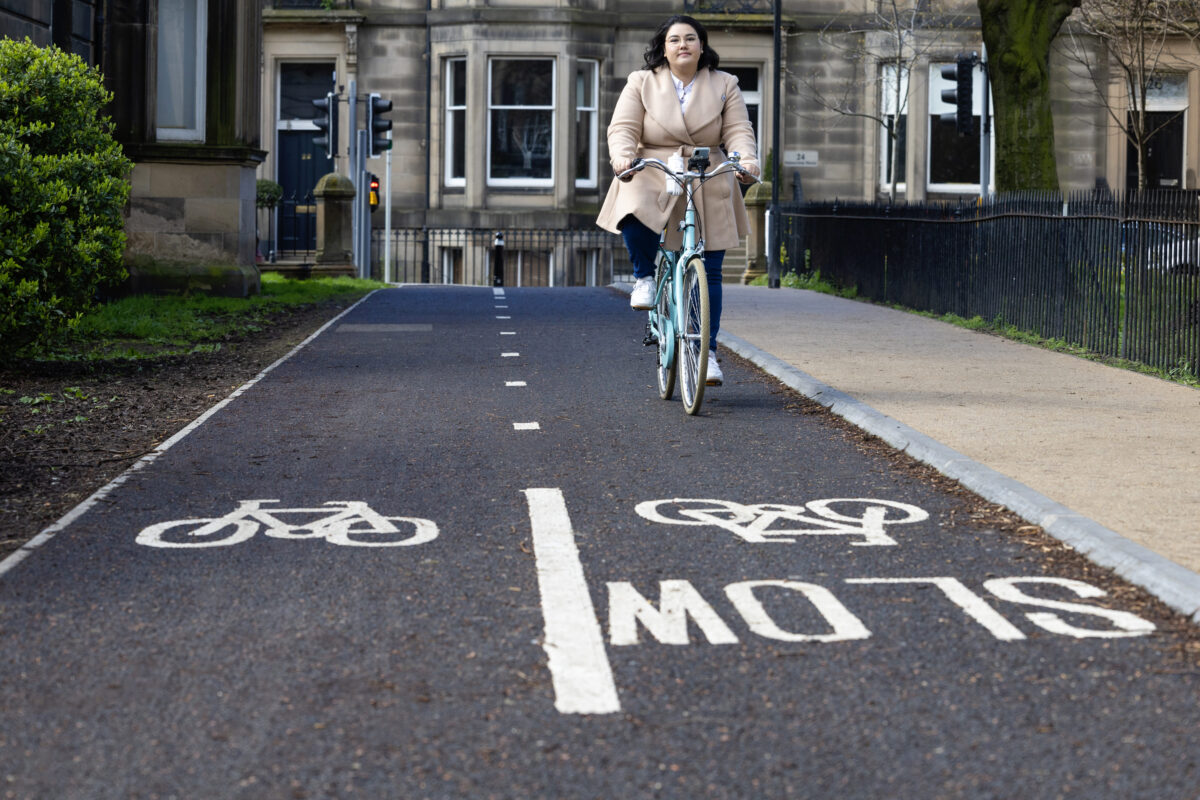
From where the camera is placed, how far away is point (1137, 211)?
1236 centimetres

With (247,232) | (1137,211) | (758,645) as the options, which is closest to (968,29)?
(247,232)

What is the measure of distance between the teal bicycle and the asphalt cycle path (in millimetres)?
1124

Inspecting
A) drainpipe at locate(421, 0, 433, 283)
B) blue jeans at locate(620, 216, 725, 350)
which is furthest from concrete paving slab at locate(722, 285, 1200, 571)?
drainpipe at locate(421, 0, 433, 283)

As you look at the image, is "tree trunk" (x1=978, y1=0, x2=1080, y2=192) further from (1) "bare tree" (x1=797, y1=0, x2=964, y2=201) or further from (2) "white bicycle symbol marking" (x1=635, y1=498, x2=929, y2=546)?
(1) "bare tree" (x1=797, y1=0, x2=964, y2=201)

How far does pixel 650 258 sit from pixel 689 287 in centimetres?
102

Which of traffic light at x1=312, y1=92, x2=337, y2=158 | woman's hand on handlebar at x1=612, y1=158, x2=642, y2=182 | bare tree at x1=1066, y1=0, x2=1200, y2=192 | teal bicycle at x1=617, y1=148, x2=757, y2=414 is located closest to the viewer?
teal bicycle at x1=617, y1=148, x2=757, y2=414

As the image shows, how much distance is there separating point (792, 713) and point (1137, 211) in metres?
9.41

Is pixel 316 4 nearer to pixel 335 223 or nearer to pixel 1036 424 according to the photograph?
pixel 335 223

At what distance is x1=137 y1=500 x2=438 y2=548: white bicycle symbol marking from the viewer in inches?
234

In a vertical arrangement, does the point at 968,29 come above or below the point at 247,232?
above

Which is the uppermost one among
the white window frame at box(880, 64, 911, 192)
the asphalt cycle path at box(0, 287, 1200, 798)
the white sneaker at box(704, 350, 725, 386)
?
the white window frame at box(880, 64, 911, 192)

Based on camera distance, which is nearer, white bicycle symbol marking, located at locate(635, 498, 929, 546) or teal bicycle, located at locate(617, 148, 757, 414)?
white bicycle symbol marking, located at locate(635, 498, 929, 546)

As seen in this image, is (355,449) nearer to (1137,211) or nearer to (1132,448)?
(1132,448)

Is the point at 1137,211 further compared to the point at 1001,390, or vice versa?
the point at 1137,211
